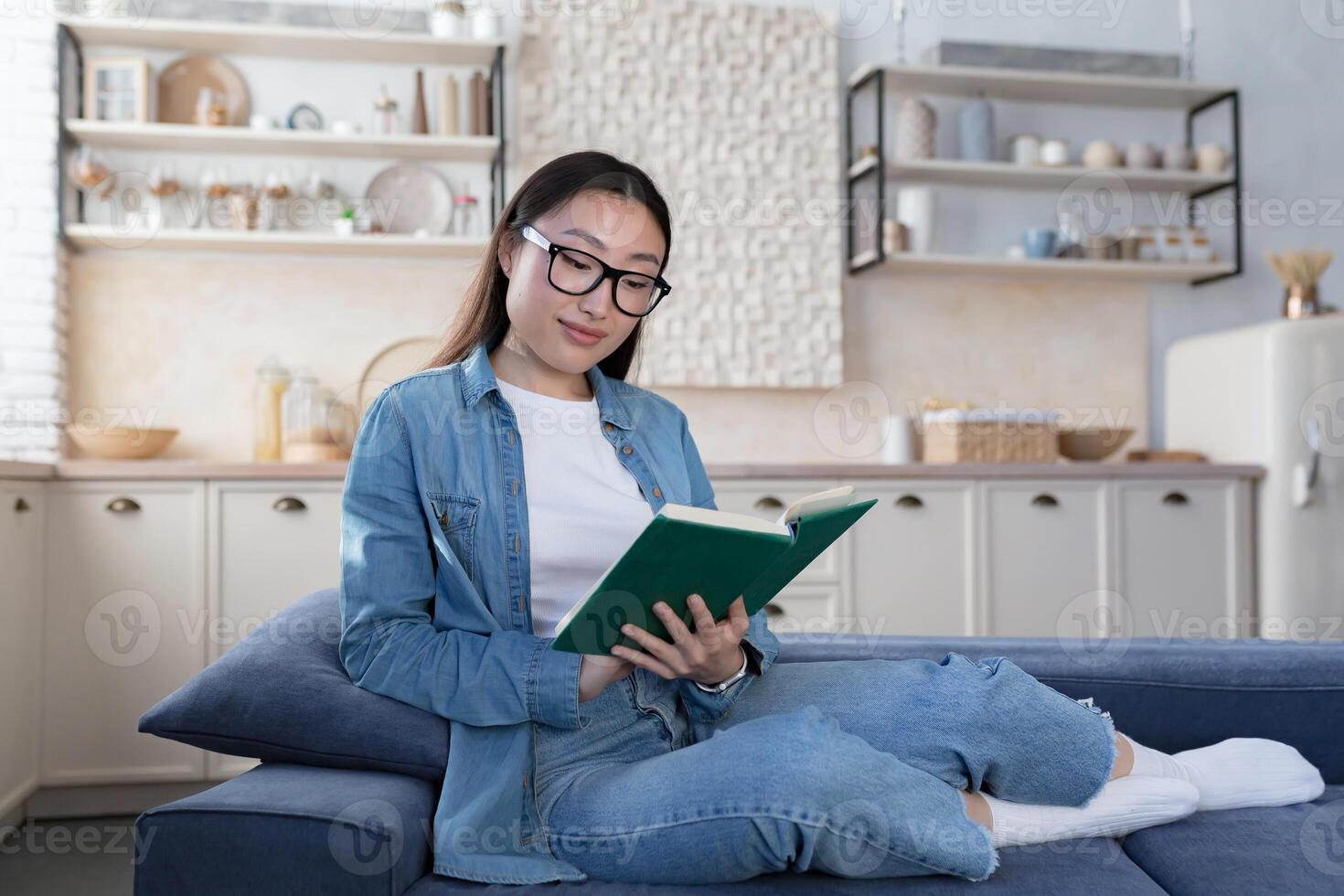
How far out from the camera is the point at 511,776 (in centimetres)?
118

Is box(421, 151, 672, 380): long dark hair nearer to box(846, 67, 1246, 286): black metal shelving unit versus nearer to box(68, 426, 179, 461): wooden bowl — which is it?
box(68, 426, 179, 461): wooden bowl

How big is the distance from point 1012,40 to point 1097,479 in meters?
1.63

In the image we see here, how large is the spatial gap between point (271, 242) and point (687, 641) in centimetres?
250

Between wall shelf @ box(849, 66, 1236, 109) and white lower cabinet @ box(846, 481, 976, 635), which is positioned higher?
wall shelf @ box(849, 66, 1236, 109)

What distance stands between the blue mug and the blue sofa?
2.12m

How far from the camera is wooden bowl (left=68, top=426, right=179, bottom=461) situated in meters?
2.88

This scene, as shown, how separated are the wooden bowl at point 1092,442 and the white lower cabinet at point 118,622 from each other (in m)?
2.59

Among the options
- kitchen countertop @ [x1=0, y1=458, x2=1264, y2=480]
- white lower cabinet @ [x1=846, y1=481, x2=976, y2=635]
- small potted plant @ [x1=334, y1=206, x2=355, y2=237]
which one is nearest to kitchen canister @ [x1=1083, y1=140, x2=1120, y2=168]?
kitchen countertop @ [x1=0, y1=458, x2=1264, y2=480]

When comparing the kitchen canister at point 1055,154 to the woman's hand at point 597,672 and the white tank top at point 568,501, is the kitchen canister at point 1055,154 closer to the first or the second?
the white tank top at point 568,501

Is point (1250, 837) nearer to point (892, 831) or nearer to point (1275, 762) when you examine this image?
point (1275, 762)

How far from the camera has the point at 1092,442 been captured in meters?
3.40

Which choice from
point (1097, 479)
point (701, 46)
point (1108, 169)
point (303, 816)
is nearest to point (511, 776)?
point (303, 816)

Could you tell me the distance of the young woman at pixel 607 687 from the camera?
110 centimetres

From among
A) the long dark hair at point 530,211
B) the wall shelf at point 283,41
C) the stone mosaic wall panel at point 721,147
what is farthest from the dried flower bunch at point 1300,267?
the long dark hair at point 530,211
